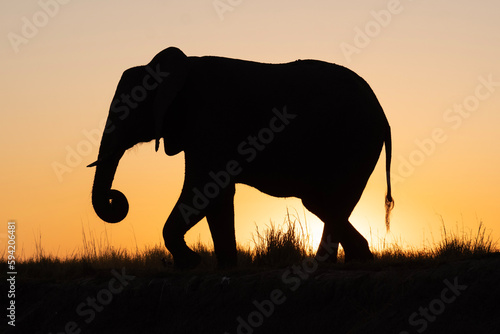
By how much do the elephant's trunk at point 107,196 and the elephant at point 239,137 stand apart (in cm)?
1

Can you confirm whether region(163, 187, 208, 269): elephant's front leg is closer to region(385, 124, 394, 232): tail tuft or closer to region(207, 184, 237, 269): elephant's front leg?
region(207, 184, 237, 269): elephant's front leg

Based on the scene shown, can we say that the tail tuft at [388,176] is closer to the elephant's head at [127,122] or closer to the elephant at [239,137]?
the elephant at [239,137]

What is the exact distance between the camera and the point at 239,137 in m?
10.1

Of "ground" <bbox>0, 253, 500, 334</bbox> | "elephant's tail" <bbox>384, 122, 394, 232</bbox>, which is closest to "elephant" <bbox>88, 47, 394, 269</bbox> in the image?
"elephant's tail" <bbox>384, 122, 394, 232</bbox>

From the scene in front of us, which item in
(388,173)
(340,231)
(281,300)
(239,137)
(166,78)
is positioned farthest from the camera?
(388,173)

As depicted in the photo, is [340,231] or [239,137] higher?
[239,137]

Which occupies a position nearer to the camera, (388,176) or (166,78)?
(166,78)

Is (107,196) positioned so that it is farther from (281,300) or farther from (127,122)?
(281,300)

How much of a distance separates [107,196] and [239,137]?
71.4 inches

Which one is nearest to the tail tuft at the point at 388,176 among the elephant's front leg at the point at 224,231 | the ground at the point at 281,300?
the elephant's front leg at the point at 224,231

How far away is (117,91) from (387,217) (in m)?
4.24

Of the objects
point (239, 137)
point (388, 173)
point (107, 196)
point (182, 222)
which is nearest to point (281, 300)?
point (182, 222)

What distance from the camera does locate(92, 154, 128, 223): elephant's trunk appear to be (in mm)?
→ 10281

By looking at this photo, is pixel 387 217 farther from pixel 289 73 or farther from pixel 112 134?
pixel 112 134
